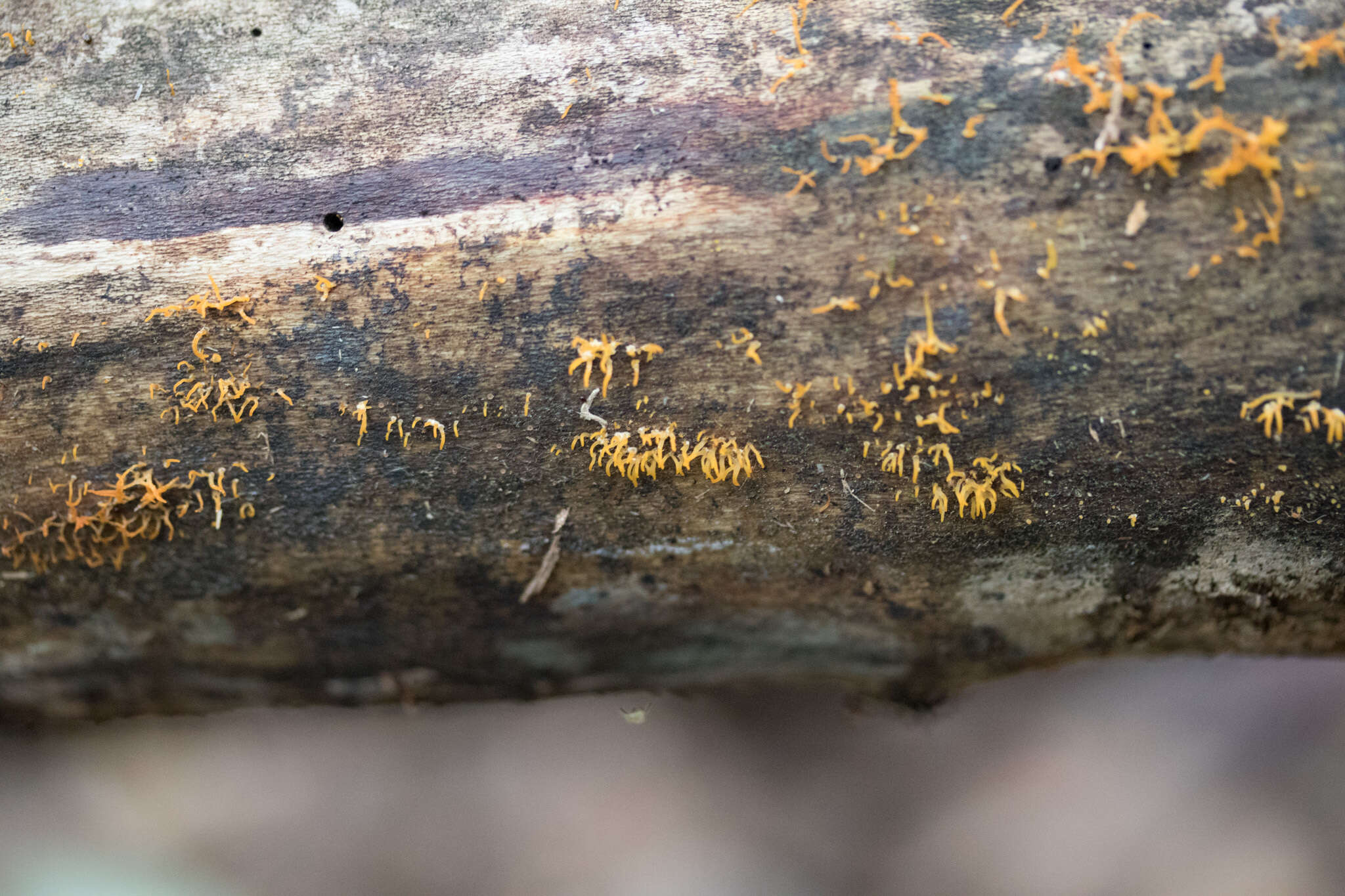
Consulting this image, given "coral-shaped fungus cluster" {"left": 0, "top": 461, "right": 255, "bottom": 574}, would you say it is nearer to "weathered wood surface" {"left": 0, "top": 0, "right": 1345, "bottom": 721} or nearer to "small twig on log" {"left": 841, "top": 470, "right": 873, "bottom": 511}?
"weathered wood surface" {"left": 0, "top": 0, "right": 1345, "bottom": 721}

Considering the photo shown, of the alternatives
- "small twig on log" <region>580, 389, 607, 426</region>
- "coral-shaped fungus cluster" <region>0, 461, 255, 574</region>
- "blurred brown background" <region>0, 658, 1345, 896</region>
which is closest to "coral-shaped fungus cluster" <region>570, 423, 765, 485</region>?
"small twig on log" <region>580, 389, 607, 426</region>

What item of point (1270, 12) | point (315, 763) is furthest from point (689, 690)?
point (1270, 12)

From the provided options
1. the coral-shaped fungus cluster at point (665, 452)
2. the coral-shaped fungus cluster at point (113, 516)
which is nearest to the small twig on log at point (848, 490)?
the coral-shaped fungus cluster at point (665, 452)

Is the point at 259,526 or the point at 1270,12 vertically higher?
the point at 1270,12

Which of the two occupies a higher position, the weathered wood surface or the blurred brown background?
the weathered wood surface

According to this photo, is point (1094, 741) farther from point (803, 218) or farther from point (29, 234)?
point (29, 234)

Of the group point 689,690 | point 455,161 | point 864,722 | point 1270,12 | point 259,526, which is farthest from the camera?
point 864,722

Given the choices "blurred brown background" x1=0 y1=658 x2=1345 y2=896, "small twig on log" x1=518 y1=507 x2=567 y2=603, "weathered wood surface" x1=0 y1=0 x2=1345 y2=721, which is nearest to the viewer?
"weathered wood surface" x1=0 y1=0 x2=1345 y2=721
